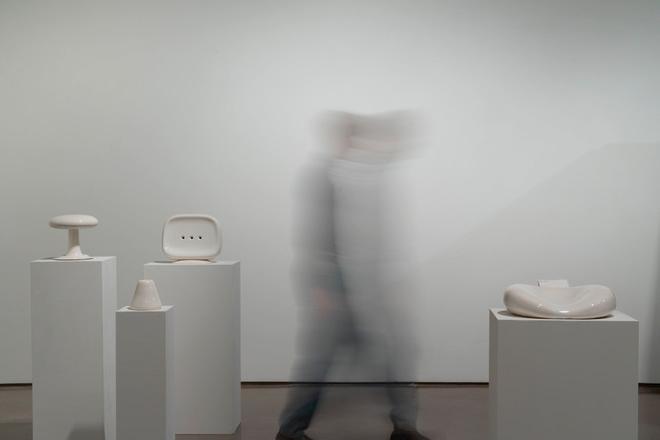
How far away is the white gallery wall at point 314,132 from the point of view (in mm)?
5223

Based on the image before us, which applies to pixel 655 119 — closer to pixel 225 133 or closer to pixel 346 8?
pixel 346 8

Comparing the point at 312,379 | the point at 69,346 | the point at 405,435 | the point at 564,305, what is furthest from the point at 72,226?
the point at 564,305

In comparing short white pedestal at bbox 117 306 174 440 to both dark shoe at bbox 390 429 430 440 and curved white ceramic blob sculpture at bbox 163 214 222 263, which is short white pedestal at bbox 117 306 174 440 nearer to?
curved white ceramic blob sculpture at bbox 163 214 222 263

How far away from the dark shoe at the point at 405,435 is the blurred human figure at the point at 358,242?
0.34 m

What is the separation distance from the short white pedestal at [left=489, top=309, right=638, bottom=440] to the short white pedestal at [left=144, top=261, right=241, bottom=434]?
153 cm

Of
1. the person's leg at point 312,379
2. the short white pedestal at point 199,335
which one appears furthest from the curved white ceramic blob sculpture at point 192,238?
the person's leg at point 312,379

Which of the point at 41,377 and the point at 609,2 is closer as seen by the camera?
the point at 41,377

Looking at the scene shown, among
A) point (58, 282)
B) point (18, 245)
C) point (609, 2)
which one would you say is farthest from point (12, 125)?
point (609, 2)

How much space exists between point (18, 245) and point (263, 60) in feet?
7.05

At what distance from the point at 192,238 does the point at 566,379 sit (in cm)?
216

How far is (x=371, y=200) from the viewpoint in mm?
5375

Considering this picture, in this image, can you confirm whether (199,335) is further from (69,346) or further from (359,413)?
(359,413)

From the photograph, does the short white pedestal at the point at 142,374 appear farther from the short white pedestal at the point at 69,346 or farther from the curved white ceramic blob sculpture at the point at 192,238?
the curved white ceramic blob sculpture at the point at 192,238

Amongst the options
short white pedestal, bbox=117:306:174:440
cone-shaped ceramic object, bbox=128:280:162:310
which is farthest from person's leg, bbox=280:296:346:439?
cone-shaped ceramic object, bbox=128:280:162:310
